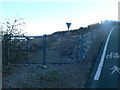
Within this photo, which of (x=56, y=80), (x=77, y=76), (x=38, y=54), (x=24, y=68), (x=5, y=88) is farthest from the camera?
(x=38, y=54)

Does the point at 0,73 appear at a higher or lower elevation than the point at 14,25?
lower

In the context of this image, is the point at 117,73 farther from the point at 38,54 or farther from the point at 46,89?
the point at 38,54

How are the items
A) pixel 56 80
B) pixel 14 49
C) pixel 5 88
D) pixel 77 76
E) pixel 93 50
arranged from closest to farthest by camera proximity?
pixel 5 88 < pixel 56 80 < pixel 77 76 < pixel 14 49 < pixel 93 50

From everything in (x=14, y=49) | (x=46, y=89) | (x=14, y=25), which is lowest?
(x=46, y=89)

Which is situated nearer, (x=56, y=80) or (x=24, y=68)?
(x=56, y=80)

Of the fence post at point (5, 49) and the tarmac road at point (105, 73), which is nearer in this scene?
the tarmac road at point (105, 73)

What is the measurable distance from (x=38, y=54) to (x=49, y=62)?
248 centimetres

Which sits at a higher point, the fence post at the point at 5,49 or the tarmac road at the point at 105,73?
the fence post at the point at 5,49

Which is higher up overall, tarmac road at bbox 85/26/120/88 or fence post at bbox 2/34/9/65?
fence post at bbox 2/34/9/65

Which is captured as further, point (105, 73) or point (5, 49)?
point (5, 49)

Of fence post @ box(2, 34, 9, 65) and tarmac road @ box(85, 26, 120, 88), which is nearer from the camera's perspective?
tarmac road @ box(85, 26, 120, 88)

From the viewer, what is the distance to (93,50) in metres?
24.6

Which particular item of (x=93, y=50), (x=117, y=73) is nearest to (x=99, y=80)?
(x=117, y=73)

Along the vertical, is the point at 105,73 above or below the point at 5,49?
below
